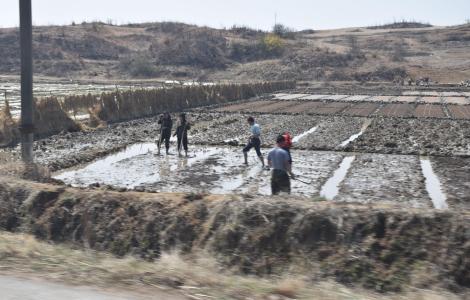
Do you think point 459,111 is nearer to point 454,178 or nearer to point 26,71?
point 454,178

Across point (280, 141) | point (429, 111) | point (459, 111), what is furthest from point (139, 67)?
point (280, 141)

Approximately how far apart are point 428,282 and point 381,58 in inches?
3769

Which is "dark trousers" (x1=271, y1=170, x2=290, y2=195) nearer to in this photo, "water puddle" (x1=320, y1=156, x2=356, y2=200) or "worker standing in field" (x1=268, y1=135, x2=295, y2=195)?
"worker standing in field" (x1=268, y1=135, x2=295, y2=195)

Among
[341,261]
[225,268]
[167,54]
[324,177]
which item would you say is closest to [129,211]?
[225,268]

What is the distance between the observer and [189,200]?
8469 mm

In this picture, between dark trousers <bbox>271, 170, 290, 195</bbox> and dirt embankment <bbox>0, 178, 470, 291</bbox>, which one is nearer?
dirt embankment <bbox>0, 178, 470, 291</bbox>

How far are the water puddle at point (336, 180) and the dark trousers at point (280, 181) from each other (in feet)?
8.72

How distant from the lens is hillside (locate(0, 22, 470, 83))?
85.1m

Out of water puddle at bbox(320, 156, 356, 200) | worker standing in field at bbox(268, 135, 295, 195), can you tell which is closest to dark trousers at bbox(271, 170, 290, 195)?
worker standing in field at bbox(268, 135, 295, 195)

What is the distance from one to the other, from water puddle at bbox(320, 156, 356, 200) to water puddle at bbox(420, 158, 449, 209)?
207 centimetres

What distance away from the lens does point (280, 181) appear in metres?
10.2

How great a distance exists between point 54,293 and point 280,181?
5.54 meters

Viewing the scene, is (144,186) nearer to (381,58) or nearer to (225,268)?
(225,268)

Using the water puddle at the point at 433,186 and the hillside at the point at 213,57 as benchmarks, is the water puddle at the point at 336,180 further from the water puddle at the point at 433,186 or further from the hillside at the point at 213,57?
the hillside at the point at 213,57
